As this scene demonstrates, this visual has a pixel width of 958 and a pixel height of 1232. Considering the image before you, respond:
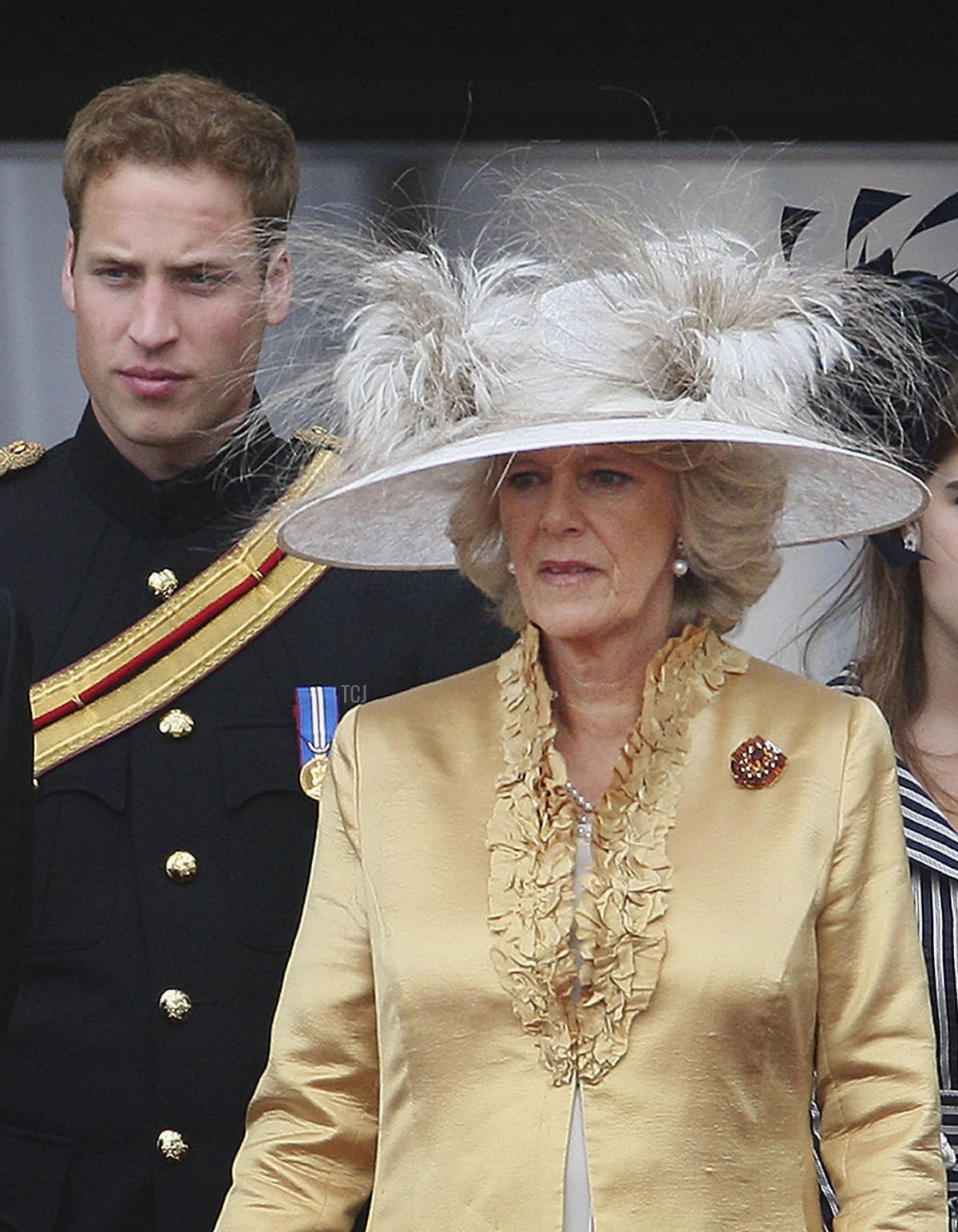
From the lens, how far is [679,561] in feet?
8.59

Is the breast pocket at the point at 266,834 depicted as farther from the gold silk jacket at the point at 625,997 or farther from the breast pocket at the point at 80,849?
the gold silk jacket at the point at 625,997

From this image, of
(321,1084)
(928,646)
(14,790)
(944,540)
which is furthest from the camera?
(928,646)

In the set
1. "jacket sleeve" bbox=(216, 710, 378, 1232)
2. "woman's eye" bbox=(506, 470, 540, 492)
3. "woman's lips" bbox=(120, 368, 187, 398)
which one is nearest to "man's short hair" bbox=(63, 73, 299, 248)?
"woman's lips" bbox=(120, 368, 187, 398)

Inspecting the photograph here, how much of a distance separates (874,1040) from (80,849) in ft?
3.59

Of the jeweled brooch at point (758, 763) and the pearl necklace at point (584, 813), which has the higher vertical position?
the jeweled brooch at point (758, 763)

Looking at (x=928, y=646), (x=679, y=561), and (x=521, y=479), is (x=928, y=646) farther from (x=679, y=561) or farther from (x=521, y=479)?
(x=521, y=479)

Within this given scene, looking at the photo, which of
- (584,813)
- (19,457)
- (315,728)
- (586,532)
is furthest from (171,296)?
(584,813)

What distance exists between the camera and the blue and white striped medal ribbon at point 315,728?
3.09 metres

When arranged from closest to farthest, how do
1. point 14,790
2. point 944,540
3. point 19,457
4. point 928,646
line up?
point 14,790 < point 944,540 < point 928,646 < point 19,457

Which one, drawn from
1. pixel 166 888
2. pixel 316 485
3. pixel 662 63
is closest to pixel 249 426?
pixel 316 485

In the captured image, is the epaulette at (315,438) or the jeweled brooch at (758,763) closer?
the jeweled brooch at (758,763)

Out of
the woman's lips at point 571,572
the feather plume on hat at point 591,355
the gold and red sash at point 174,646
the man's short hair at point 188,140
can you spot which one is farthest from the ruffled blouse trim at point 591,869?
the man's short hair at point 188,140

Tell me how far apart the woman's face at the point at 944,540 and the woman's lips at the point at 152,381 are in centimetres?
95

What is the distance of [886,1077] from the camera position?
242 cm
